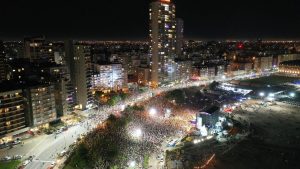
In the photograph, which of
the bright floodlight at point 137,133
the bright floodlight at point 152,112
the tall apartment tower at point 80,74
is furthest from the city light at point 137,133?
the tall apartment tower at point 80,74

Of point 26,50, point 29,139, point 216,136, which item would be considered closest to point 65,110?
point 29,139

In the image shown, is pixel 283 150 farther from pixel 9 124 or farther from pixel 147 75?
pixel 147 75

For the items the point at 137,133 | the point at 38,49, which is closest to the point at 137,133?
the point at 137,133

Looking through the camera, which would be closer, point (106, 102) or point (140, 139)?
point (140, 139)

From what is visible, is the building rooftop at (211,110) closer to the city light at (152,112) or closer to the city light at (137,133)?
the city light at (137,133)

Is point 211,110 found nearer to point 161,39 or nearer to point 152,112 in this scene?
point 152,112

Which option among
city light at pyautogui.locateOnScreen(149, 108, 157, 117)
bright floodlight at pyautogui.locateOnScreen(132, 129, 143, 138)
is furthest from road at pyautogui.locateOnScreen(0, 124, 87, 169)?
city light at pyautogui.locateOnScreen(149, 108, 157, 117)

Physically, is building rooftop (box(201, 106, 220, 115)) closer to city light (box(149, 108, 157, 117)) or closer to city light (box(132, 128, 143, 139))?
city light (box(132, 128, 143, 139))
